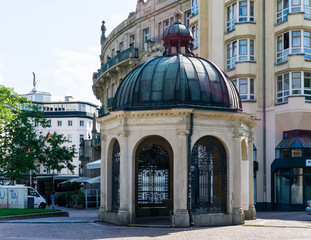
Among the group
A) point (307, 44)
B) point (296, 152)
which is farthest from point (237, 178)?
point (307, 44)

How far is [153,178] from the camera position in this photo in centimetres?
2827

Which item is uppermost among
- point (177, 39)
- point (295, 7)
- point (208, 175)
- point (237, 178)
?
point (295, 7)

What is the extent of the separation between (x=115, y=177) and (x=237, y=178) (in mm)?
5709

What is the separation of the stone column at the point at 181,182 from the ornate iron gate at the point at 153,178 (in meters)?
5.14

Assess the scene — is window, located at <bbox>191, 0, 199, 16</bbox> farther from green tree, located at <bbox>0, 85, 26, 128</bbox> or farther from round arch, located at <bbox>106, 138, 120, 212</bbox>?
round arch, located at <bbox>106, 138, 120, 212</bbox>

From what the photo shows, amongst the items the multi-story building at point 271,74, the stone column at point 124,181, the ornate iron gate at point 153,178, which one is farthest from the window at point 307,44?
the stone column at point 124,181

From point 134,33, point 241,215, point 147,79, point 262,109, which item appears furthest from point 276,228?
point 134,33

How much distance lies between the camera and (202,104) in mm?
23859

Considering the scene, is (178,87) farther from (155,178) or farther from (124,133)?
(155,178)

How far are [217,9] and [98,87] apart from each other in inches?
1008

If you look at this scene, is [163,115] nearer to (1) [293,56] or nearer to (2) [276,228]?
(2) [276,228]

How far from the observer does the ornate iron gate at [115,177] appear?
1001 inches

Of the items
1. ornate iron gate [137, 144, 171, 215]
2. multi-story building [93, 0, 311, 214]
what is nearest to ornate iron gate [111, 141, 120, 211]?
ornate iron gate [137, 144, 171, 215]

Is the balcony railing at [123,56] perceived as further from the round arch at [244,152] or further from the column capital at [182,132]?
the column capital at [182,132]
